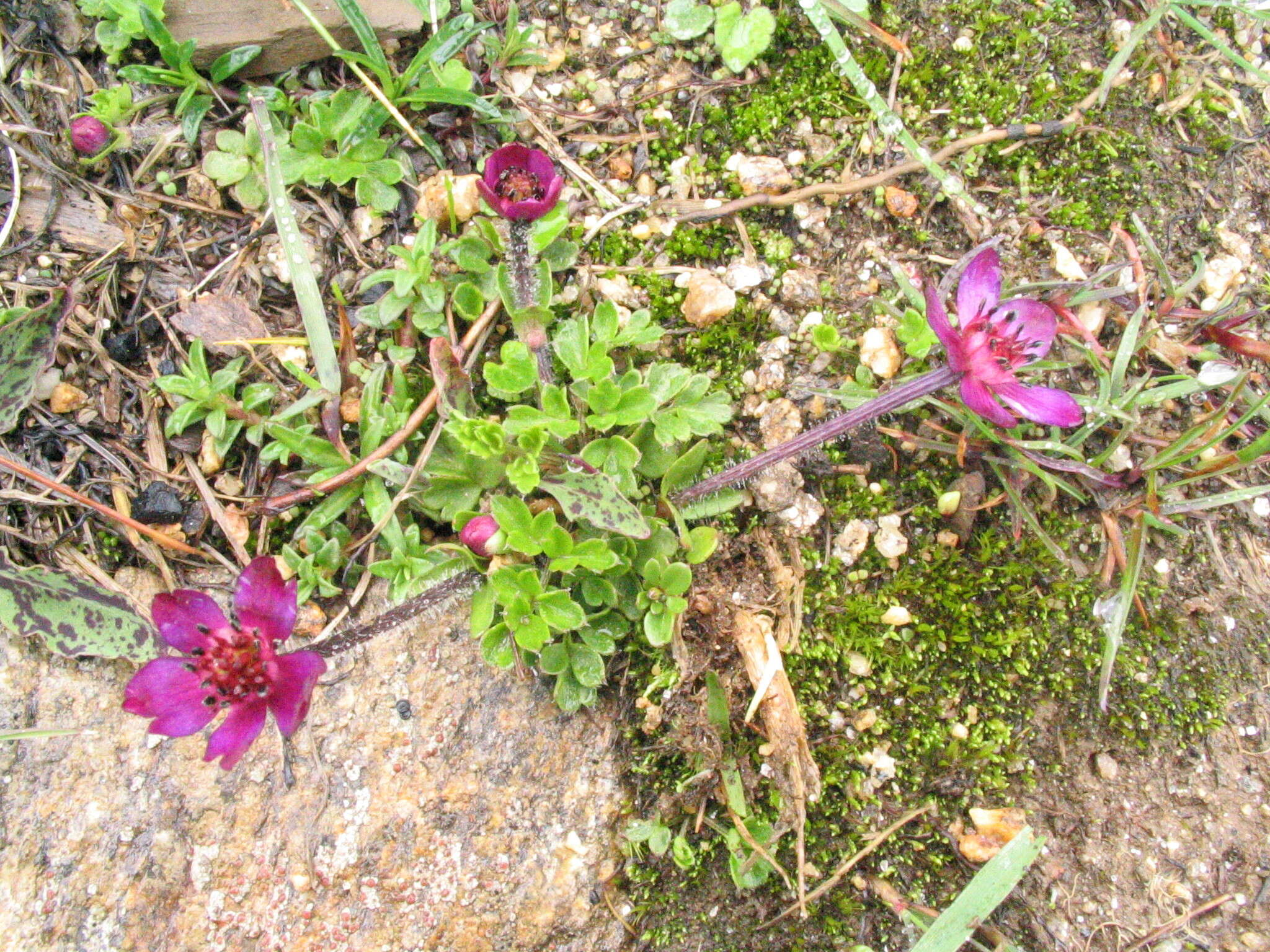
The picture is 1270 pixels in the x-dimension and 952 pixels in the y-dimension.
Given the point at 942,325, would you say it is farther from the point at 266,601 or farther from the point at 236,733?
the point at 236,733

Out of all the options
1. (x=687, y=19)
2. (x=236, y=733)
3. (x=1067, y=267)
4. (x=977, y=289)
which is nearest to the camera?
(x=236, y=733)

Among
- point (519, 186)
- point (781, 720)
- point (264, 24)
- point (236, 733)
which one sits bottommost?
point (781, 720)

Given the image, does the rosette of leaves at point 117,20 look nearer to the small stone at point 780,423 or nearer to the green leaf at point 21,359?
the green leaf at point 21,359

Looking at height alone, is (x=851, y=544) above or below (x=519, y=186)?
below

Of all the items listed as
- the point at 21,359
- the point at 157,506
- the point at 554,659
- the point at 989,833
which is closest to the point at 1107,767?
the point at 989,833

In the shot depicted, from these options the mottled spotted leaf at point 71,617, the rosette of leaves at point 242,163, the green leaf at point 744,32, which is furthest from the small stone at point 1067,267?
the mottled spotted leaf at point 71,617

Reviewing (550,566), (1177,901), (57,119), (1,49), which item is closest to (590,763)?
(550,566)

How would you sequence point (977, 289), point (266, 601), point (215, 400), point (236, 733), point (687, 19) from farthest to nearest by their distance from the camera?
1. point (687, 19)
2. point (215, 400)
3. point (977, 289)
4. point (266, 601)
5. point (236, 733)
